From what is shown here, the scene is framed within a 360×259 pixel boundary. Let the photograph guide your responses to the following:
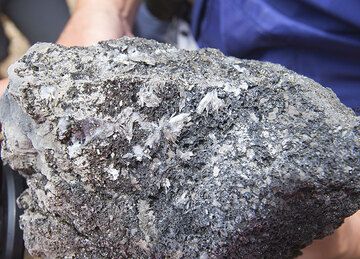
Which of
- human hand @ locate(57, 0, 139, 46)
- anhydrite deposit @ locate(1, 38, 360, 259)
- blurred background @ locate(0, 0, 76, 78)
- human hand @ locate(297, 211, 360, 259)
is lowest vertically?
human hand @ locate(297, 211, 360, 259)

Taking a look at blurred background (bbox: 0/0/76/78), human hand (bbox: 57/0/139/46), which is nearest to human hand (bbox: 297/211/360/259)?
human hand (bbox: 57/0/139/46)

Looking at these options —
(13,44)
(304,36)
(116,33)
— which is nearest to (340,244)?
(304,36)

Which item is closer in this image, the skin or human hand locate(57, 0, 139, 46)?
the skin

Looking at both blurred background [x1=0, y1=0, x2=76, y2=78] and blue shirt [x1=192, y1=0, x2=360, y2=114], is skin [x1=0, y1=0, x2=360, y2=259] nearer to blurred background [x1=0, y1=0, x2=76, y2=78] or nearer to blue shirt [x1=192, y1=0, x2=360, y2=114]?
blue shirt [x1=192, y1=0, x2=360, y2=114]

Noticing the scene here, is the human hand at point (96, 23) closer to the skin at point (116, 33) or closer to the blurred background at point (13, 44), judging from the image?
the skin at point (116, 33)

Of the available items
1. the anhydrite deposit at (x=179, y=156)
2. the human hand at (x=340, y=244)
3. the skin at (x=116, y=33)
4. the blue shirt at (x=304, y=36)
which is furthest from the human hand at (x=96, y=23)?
the human hand at (x=340, y=244)

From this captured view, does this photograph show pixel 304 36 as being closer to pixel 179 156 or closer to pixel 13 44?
pixel 179 156

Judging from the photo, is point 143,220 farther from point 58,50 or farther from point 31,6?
point 31,6
